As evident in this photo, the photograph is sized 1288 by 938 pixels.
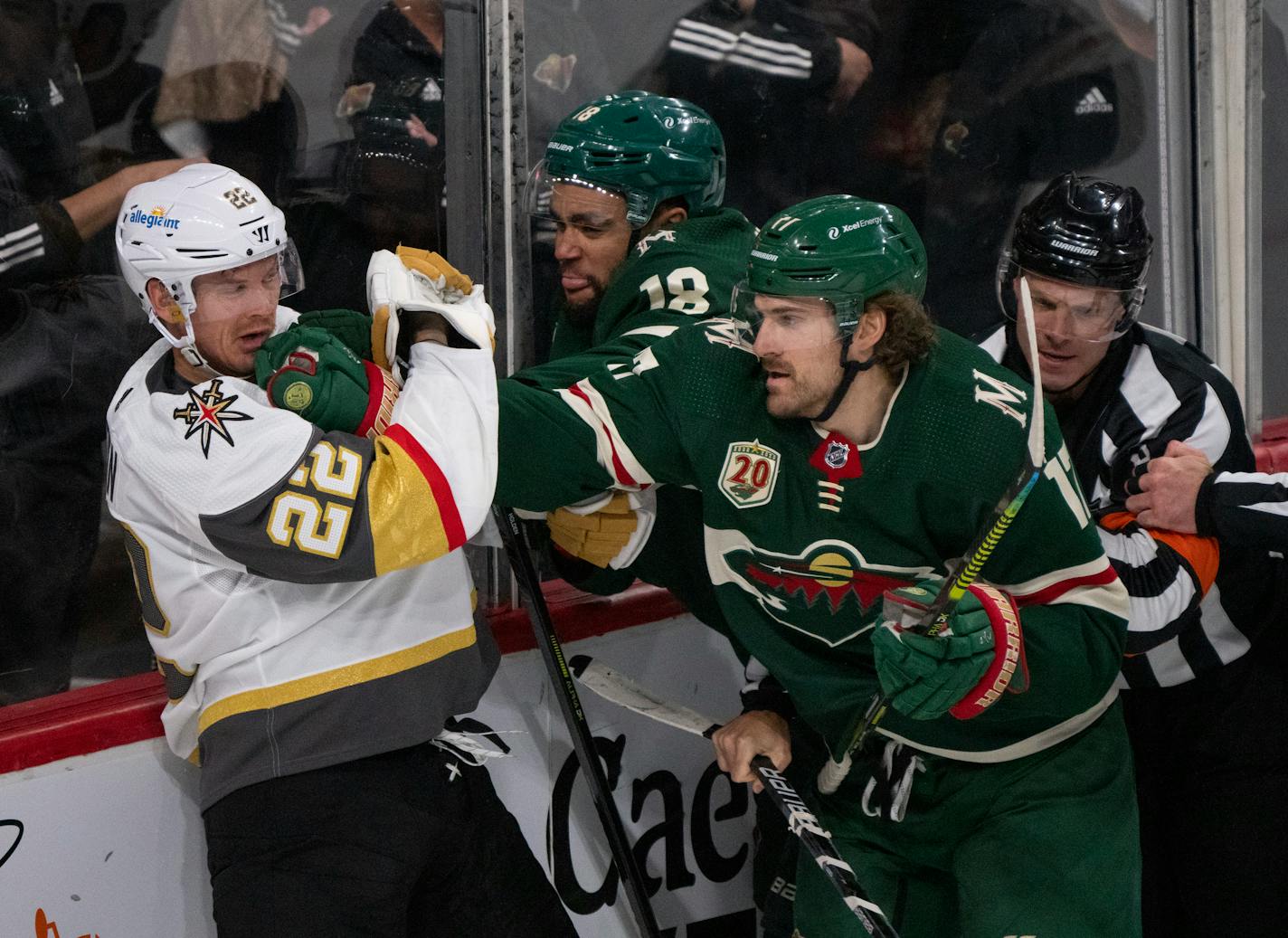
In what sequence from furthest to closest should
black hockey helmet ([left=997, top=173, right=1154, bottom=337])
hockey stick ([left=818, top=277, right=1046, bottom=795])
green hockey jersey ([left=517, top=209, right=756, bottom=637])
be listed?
black hockey helmet ([left=997, top=173, right=1154, bottom=337]) < green hockey jersey ([left=517, top=209, right=756, bottom=637]) < hockey stick ([left=818, top=277, right=1046, bottom=795])

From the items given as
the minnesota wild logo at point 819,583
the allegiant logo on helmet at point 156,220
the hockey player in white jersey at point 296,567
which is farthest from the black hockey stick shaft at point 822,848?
the allegiant logo on helmet at point 156,220

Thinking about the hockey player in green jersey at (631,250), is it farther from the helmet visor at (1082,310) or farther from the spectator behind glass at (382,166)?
the helmet visor at (1082,310)

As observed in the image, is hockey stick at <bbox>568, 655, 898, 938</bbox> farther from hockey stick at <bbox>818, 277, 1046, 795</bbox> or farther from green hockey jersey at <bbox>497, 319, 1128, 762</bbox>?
hockey stick at <bbox>818, 277, 1046, 795</bbox>

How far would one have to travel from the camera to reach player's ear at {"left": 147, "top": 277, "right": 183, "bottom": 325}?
1.99 meters

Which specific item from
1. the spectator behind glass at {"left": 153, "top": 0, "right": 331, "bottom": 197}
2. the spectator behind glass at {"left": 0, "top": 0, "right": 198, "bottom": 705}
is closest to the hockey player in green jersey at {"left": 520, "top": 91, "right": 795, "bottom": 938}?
the spectator behind glass at {"left": 153, "top": 0, "right": 331, "bottom": 197}

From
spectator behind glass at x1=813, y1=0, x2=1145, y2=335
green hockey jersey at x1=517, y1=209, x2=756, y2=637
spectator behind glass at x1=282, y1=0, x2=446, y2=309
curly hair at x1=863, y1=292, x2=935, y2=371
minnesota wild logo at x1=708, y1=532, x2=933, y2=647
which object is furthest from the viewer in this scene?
spectator behind glass at x1=813, y1=0, x2=1145, y2=335

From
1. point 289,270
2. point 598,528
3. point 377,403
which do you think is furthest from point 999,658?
point 289,270

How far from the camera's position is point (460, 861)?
222 cm

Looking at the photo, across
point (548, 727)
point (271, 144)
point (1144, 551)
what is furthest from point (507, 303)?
point (1144, 551)

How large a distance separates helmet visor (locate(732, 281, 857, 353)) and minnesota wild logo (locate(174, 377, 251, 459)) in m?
0.69

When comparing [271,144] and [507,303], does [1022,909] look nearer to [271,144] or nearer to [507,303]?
[507,303]

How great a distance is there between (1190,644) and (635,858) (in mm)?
1095

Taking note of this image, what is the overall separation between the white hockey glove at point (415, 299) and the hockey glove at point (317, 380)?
87 mm

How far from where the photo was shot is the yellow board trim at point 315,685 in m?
2.05
